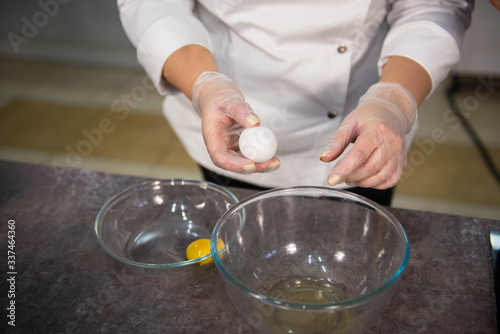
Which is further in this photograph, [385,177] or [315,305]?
[385,177]

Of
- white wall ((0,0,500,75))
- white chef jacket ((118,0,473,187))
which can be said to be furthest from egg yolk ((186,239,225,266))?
white wall ((0,0,500,75))

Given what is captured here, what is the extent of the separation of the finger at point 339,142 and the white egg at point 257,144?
118mm

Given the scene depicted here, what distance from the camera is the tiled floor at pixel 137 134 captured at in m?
2.18

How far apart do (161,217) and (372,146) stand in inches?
16.6

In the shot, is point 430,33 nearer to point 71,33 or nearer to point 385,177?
point 385,177

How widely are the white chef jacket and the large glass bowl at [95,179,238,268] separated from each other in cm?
29

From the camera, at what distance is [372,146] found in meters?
0.81

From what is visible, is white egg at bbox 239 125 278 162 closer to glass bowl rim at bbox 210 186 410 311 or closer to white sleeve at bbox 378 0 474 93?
glass bowl rim at bbox 210 186 410 311

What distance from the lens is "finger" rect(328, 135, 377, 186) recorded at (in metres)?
0.75

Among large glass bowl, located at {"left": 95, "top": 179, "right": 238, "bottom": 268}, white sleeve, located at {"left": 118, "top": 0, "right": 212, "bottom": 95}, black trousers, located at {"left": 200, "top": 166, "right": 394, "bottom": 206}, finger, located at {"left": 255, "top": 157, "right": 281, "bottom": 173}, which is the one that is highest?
white sleeve, located at {"left": 118, "top": 0, "right": 212, "bottom": 95}

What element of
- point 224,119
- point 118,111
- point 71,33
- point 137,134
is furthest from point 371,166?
point 71,33

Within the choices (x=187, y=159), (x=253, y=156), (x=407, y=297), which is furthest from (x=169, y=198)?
(x=187, y=159)

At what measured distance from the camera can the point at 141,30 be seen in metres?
1.08

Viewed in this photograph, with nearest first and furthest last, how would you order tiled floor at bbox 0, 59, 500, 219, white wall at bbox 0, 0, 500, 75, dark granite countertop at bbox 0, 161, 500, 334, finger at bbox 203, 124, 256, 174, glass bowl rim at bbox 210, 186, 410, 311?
glass bowl rim at bbox 210, 186, 410, 311
dark granite countertop at bbox 0, 161, 500, 334
finger at bbox 203, 124, 256, 174
tiled floor at bbox 0, 59, 500, 219
white wall at bbox 0, 0, 500, 75
